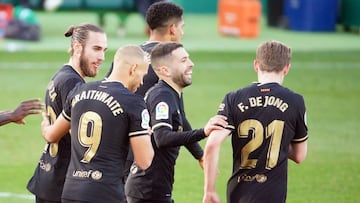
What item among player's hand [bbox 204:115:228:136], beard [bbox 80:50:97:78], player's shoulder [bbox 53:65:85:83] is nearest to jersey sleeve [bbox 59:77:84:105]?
player's shoulder [bbox 53:65:85:83]

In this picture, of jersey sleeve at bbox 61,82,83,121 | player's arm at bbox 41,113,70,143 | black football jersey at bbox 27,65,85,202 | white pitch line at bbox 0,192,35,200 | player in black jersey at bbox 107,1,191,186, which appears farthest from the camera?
white pitch line at bbox 0,192,35,200

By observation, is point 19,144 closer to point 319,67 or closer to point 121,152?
point 121,152

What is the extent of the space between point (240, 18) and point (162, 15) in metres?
20.1

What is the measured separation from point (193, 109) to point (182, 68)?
377 inches

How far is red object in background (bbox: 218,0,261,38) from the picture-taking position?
98.4ft

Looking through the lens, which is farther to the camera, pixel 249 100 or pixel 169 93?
pixel 169 93

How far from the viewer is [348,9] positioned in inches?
1247

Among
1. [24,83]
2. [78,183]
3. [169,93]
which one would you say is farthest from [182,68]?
[24,83]

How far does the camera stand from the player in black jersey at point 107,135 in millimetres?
7941

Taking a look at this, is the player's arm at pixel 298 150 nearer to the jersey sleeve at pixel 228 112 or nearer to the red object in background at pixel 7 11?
the jersey sleeve at pixel 228 112

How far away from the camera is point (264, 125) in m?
8.15

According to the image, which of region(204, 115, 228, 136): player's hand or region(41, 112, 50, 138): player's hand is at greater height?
region(204, 115, 228, 136): player's hand

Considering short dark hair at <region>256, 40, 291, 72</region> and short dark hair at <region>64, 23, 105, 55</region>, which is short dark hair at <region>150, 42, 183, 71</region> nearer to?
short dark hair at <region>64, 23, 105, 55</region>

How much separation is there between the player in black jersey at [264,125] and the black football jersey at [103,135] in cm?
72
